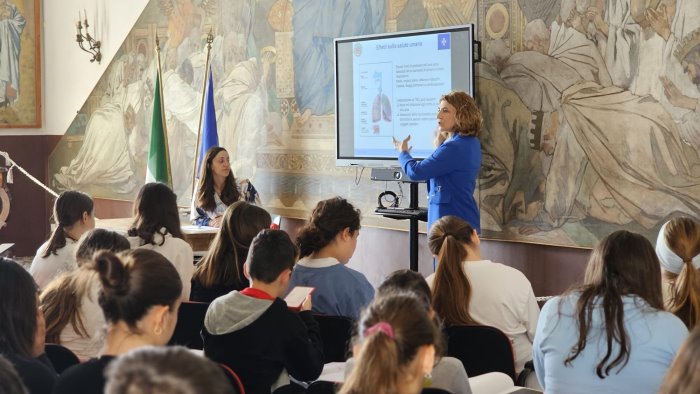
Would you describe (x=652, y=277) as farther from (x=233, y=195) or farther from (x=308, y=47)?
(x=308, y=47)

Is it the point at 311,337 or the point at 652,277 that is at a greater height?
the point at 652,277

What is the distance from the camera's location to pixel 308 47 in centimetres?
844

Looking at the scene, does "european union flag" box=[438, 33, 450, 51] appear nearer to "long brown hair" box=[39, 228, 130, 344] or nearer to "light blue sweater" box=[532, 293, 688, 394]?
"long brown hair" box=[39, 228, 130, 344]

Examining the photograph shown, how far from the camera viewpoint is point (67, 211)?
500 centimetres

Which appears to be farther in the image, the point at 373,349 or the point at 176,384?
the point at 373,349

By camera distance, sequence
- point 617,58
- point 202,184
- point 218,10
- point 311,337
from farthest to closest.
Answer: point 218,10
point 202,184
point 617,58
point 311,337

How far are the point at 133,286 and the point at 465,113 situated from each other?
398cm

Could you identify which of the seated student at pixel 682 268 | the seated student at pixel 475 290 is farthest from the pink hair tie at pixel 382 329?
the seated student at pixel 682 268

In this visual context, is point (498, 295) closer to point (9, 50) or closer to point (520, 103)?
point (520, 103)

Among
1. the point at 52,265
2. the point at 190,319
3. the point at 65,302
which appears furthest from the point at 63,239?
the point at 65,302

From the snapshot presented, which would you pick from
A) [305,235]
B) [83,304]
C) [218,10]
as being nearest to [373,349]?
[83,304]

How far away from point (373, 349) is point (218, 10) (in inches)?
309

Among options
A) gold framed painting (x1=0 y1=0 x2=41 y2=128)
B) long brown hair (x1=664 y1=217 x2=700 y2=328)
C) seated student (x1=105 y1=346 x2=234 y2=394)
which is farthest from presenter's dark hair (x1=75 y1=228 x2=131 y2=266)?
gold framed painting (x1=0 y1=0 x2=41 y2=128)

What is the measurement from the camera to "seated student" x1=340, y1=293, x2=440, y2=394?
2.06 m
